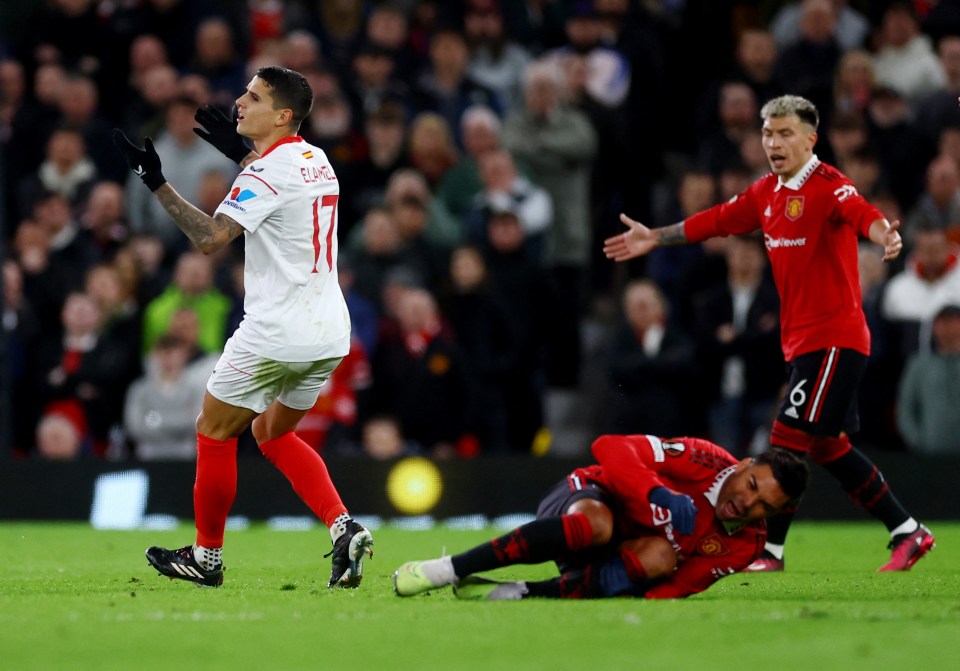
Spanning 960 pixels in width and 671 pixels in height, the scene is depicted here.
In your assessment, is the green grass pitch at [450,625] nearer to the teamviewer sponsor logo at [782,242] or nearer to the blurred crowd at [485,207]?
the teamviewer sponsor logo at [782,242]

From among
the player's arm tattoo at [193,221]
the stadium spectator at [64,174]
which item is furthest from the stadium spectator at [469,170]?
the player's arm tattoo at [193,221]

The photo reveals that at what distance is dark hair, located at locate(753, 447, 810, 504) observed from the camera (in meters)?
6.30

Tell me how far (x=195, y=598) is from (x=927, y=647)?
3063 millimetres

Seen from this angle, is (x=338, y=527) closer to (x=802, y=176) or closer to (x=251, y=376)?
(x=251, y=376)

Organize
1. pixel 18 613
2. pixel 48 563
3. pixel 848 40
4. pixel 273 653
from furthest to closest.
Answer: pixel 848 40 < pixel 48 563 < pixel 18 613 < pixel 273 653

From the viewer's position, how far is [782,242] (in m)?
Answer: 8.12

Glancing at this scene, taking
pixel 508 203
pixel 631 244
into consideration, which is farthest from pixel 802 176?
pixel 508 203

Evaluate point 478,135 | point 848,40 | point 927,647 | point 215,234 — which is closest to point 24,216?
point 478,135

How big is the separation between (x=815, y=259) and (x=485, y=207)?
599cm

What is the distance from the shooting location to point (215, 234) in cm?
688

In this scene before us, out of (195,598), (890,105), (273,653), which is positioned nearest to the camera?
(273,653)

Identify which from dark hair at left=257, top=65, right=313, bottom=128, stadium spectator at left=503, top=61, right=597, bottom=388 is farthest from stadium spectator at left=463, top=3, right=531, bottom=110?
dark hair at left=257, top=65, right=313, bottom=128

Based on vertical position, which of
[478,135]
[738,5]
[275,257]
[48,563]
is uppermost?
[738,5]

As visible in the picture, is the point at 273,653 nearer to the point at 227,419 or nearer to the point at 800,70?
the point at 227,419
